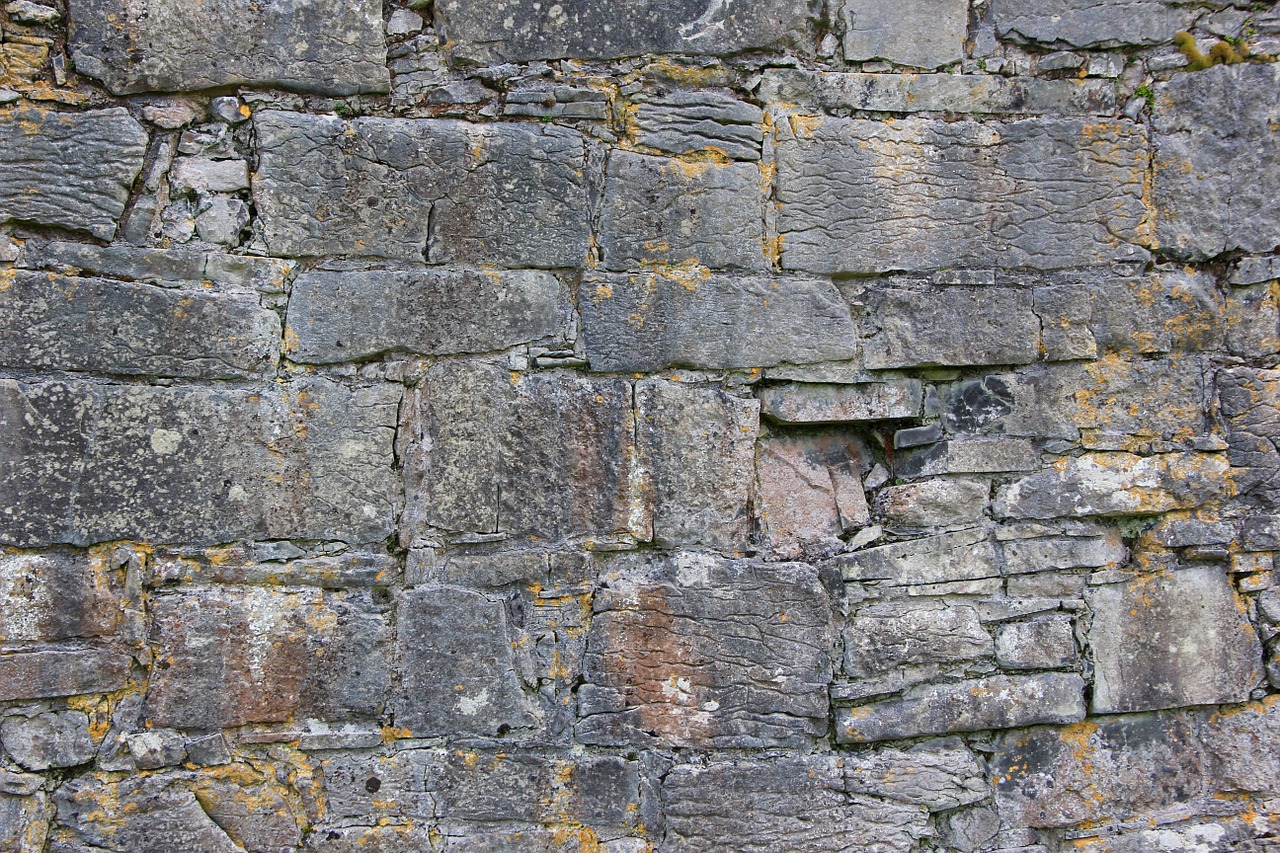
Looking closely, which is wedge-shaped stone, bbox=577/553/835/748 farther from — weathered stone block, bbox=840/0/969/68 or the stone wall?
weathered stone block, bbox=840/0/969/68

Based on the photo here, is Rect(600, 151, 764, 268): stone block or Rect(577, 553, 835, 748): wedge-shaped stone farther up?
Rect(600, 151, 764, 268): stone block

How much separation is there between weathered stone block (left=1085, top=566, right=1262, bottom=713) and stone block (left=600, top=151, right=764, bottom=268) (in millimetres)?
1608

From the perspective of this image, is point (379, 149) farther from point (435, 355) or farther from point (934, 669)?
point (934, 669)

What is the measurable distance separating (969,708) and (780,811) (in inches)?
26.3

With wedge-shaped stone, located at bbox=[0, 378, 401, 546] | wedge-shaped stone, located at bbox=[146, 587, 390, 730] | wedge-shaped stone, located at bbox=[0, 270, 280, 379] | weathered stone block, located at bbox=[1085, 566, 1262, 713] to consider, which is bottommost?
wedge-shaped stone, located at bbox=[146, 587, 390, 730]

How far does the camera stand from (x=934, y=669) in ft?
8.42

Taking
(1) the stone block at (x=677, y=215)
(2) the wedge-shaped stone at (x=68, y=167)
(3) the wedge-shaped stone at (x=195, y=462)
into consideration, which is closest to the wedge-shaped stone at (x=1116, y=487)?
(1) the stone block at (x=677, y=215)

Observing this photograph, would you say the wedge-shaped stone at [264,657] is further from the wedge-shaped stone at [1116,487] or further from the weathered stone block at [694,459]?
the wedge-shaped stone at [1116,487]

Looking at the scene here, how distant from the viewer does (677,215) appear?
8.35 ft

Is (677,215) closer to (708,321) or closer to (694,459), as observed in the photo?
(708,321)

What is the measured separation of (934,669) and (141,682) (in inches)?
92.8

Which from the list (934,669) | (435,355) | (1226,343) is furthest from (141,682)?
(1226,343)

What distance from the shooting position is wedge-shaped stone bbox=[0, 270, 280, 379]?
2.28m

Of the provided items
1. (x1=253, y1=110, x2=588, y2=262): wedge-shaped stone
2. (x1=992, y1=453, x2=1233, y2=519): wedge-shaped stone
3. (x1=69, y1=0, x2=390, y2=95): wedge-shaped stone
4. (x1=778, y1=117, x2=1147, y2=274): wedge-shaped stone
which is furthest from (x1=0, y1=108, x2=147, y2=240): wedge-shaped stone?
(x1=992, y1=453, x2=1233, y2=519): wedge-shaped stone
